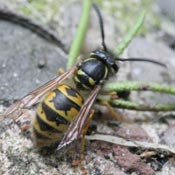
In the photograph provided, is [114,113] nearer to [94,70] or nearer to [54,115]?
[94,70]

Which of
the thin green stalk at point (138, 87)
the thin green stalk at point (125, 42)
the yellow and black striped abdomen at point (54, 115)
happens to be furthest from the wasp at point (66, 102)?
the thin green stalk at point (125, 42)

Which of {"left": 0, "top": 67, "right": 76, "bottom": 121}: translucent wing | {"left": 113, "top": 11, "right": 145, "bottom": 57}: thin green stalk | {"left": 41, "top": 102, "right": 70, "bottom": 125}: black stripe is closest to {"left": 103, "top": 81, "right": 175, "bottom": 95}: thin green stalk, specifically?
{"left": 113, "top": 11, "right": 145, "bottom": 57}: thin green stalk

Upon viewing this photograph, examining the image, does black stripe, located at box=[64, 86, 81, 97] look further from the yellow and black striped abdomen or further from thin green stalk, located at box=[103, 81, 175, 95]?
thin green stalk, located at box=[103, 81, 175, 95]

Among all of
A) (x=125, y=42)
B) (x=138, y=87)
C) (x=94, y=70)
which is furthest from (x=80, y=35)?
(x=138, y=87)

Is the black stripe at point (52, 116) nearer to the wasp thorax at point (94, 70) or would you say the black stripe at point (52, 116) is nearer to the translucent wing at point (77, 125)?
the translucent wing at point (77, 125)

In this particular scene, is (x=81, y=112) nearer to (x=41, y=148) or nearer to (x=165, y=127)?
(x=41, y=148)

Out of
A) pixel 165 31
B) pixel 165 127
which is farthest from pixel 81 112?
pixel 165 31
